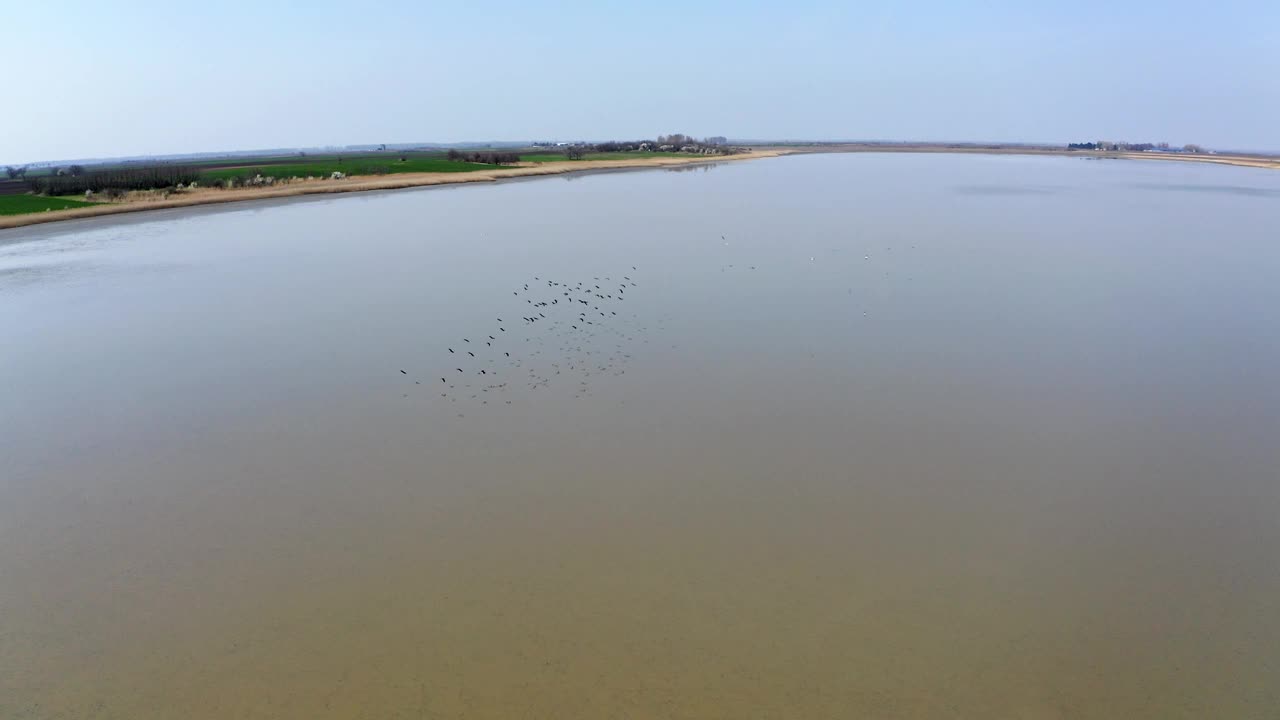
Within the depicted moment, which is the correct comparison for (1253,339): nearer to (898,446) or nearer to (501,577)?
(898,446)

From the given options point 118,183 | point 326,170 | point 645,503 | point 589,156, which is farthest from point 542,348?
point 589,156

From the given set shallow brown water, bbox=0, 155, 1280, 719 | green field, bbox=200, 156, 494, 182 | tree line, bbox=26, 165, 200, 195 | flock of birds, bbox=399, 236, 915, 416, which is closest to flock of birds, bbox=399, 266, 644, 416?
flock of birds, bbox=399, 236, 915, 416

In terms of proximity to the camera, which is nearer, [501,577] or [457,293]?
[501,577]

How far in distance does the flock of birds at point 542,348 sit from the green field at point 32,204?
122 feet

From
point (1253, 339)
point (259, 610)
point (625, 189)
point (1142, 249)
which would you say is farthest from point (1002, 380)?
point (625, 189)

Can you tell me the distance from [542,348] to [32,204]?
43247mm

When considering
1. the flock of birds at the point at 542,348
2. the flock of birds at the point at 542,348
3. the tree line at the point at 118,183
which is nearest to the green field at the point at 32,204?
the tree line at the point at 118,183

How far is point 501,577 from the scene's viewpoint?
23.1 ft

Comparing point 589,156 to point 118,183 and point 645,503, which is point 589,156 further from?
point 645,503

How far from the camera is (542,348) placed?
48.2 ft

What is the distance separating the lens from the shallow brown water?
19.0ft

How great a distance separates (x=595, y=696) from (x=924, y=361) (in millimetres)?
10436

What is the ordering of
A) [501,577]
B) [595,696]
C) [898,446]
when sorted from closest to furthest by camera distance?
[595,696] → [501,577] → [898,446]

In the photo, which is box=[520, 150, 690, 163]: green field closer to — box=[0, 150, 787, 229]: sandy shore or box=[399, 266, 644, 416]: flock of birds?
box=[0, 150, 787, 229]: sandy shore
